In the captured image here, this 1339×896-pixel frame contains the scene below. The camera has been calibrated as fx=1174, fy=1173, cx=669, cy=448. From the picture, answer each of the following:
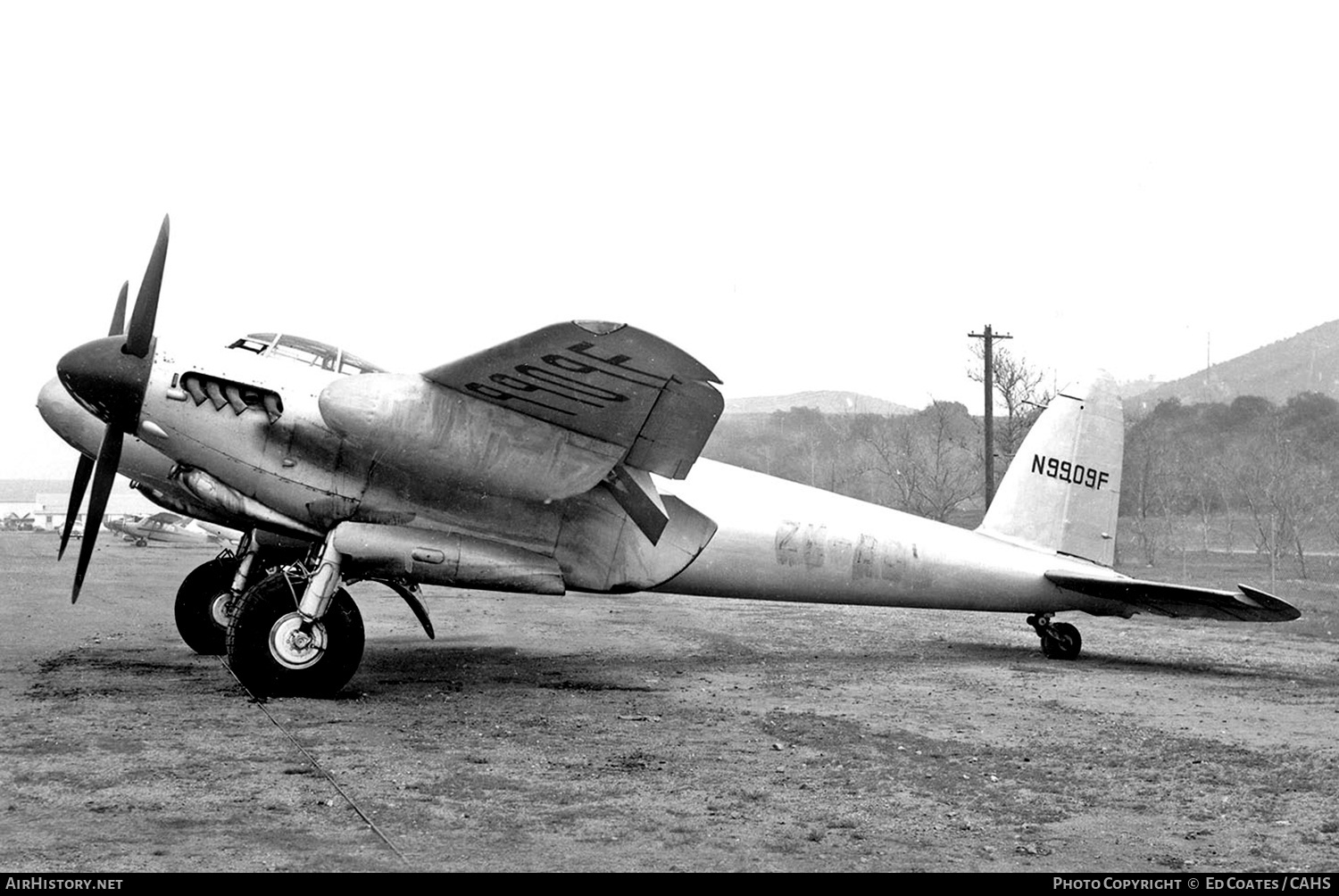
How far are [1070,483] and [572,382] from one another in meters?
6.49

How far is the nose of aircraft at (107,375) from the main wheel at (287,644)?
171cm

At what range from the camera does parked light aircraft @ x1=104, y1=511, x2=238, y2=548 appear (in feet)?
165

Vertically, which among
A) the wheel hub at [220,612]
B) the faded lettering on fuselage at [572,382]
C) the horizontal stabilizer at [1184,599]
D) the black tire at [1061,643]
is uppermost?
the faded lettering on fuselage at [572,382]

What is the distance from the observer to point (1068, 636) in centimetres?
1174

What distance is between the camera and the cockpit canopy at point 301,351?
9.11 meters

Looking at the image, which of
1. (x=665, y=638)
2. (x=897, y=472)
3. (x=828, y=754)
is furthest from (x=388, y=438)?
(x=897, y=472)

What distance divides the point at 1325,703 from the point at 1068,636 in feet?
9.87

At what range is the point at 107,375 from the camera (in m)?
8.30

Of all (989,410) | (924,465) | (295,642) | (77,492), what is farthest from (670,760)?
(924,465)

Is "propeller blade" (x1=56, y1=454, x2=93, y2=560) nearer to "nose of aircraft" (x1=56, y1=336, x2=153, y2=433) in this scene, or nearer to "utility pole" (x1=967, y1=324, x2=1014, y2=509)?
"nose of aircraft" (x1=56, y1=336, x2=153, y2=433)

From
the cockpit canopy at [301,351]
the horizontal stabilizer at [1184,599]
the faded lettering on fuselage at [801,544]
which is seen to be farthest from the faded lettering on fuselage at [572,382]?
the horizontal stabilizer at [1184,599]

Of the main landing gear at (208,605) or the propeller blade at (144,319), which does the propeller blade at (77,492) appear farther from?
the propeller blade at (144,319)

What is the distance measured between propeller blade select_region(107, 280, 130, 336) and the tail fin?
892 centimetres

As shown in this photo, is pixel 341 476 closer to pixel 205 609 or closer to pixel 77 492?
pixel 205 609
